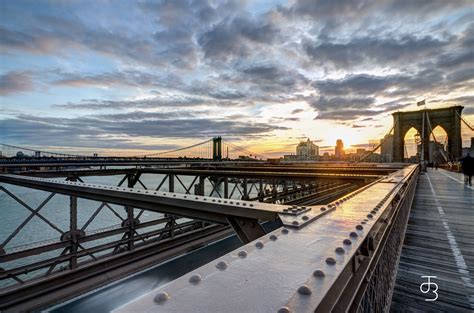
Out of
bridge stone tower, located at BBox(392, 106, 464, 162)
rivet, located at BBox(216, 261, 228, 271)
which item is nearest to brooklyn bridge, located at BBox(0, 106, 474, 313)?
rivet, located at BBox(216, 261, 228, 271)

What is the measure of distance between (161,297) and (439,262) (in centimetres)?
496

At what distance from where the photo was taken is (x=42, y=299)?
217 inches

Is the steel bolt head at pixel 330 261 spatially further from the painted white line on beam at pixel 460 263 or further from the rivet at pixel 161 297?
the painted white line on beam at pixel 460 263

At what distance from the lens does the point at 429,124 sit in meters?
57.3

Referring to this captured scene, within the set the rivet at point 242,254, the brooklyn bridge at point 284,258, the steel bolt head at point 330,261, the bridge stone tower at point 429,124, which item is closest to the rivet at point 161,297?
the brooklyn bridge at point 284,258

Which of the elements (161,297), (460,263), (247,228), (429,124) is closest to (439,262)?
(460,263)

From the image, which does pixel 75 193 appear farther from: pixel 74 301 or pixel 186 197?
pixel 74 301

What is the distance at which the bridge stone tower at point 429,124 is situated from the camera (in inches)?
2135

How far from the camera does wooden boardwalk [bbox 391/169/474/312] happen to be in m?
2.99

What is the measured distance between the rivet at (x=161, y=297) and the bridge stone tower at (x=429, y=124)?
67.8m

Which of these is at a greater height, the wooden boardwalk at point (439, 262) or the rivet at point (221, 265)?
the rivet at point (221, 265)

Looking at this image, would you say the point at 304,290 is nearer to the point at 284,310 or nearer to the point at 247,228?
the point at 284,310

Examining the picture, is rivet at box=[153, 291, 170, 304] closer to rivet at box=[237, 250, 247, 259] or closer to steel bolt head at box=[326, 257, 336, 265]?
rivet at box=[237, 250, 247, 259]

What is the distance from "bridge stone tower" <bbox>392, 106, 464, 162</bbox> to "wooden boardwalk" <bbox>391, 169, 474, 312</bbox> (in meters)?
60.4
